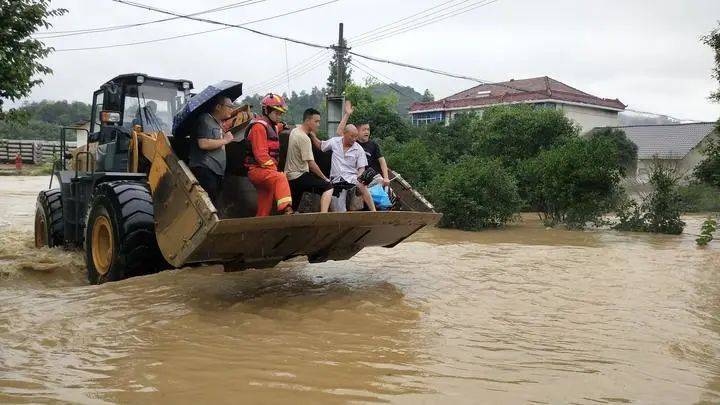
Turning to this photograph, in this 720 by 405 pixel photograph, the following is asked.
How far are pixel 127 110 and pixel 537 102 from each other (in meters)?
41.4

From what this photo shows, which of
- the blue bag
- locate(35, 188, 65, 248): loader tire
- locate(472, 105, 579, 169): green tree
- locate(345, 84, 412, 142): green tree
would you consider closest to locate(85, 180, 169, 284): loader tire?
the blue bag

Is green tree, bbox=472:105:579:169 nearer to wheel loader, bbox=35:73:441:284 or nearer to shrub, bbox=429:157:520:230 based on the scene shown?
shrub, bbox=429:157:520:230

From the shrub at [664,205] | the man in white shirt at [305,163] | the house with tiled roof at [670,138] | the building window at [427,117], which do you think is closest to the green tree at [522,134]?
the shrub at [664,205]

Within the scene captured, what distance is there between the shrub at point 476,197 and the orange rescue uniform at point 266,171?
11.8 metres

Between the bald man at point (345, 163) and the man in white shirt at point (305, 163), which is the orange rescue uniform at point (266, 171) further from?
the bald man at point (345, 163)

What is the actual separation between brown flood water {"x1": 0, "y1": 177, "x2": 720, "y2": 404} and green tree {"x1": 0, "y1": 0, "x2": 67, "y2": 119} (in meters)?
2.46

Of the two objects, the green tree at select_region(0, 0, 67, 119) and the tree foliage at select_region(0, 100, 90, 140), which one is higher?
the tree foliage at select_region(0, 100, 90, 140)

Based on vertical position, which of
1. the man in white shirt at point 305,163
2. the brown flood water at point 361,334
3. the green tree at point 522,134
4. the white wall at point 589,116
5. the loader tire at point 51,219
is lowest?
the brown flood water at point 361,334

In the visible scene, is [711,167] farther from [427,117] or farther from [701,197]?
[427,117]

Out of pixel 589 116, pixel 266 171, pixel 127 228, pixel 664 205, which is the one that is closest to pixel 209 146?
pixel 266 171

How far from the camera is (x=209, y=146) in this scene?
689 cm

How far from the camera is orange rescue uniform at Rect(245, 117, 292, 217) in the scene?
6945mm

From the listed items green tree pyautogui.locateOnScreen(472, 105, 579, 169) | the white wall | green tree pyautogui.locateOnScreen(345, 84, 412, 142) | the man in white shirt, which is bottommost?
the man in white shirt

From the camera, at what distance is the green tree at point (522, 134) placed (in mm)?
27859
